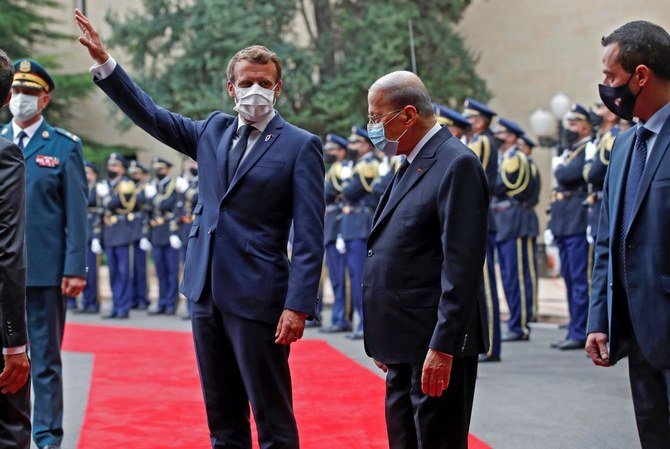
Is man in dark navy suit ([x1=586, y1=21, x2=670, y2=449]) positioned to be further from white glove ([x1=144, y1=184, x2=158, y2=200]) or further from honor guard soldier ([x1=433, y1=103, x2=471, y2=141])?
white glove ([x1=144, y1=184, x2=158, y2=200])

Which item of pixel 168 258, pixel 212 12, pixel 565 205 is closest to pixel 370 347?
pixel 565 205

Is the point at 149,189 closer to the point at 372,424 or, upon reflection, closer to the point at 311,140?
the point at 372,424

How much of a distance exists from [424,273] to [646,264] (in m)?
0.77

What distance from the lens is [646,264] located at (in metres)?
3.44

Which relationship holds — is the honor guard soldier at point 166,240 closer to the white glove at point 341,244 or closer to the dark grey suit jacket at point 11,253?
the white glove at point 341,244

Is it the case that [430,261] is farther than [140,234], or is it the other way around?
[140,234]

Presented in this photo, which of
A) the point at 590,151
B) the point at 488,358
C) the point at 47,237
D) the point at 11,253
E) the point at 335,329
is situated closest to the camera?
the point at 11,253

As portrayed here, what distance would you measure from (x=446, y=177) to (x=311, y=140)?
2.60 ft

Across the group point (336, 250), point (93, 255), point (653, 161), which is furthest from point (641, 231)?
point (93, 255)

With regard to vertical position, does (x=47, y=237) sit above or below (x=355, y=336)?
above

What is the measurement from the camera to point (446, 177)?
3633 mm

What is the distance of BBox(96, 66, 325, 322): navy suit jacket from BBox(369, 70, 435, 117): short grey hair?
488mm

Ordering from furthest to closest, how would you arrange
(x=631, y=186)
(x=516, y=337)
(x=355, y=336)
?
(x=355, y=336) → (x=516, y=337) → (x=631, y=186)

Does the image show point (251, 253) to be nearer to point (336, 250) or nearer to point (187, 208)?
point (336, 250)
